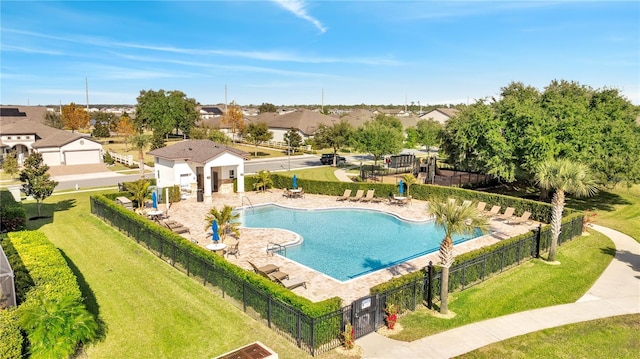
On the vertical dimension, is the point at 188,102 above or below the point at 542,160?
above

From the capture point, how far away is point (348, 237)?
83.4ft

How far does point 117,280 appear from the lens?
17703mm

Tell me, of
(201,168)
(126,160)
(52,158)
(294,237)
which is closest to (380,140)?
(201,168)

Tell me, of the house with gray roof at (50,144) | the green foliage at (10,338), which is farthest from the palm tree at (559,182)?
the house with gray roof at (50,144)

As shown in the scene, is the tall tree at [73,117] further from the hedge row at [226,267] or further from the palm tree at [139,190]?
the hedge row at [226,267]

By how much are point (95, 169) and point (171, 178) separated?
72.3ft

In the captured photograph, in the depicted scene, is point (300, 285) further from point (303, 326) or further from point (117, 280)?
point (117, 280)

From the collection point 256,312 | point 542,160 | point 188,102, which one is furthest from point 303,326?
point 188,102

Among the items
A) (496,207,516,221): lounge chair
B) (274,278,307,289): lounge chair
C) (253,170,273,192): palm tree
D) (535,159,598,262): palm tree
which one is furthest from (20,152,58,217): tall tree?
(496,207,516,221): lounge chair

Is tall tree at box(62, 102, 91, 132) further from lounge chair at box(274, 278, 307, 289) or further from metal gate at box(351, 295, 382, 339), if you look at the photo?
metal gate at box(351, 295, 382, 339)

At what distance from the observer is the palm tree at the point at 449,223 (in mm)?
14633

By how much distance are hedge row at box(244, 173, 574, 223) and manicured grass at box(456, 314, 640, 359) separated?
11962mm

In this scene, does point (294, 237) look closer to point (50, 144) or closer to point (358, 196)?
point (358, 196)

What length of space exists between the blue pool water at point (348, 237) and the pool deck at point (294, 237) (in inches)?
40.9
